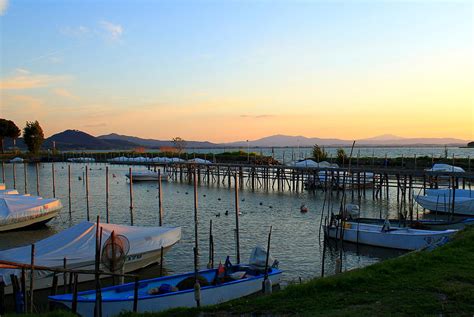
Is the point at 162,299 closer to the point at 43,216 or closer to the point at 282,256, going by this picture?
the point at 282,256

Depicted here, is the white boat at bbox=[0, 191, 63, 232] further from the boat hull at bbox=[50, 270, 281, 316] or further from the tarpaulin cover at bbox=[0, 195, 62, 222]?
the boat hull at bbox=[50, 270, 281, 316]

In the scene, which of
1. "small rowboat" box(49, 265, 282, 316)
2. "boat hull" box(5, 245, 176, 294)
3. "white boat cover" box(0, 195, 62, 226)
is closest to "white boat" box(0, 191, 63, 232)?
"white boat cover" box(0, 195, 62, 226)

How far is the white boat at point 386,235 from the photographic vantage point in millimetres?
23297

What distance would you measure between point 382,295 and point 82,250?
12096 millimetres

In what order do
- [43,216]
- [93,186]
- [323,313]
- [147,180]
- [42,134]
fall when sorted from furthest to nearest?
[42,134], [147,180], [93,186], [43,216], [323,313]

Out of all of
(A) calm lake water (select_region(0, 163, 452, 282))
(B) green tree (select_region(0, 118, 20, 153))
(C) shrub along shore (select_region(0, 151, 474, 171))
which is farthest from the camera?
(B) green tree (select_region(0, 118, 20, 153))

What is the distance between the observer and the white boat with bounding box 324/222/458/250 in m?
23.3

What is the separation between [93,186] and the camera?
5953 cm

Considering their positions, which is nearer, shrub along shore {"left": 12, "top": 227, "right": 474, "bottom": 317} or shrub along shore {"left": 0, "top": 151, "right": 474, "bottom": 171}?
shrub along shore {"left": 12, "top": 227, "right": 474, "bottom": 317}

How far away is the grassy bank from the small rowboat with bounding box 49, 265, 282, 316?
3951 mm

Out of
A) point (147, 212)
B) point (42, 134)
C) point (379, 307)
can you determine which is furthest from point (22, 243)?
point (42, 134)

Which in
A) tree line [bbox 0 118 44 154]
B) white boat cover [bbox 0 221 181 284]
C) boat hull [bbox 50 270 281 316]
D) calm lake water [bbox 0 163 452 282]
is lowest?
calm lake water [bbox 0 163 452 282]

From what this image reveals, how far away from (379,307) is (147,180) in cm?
5813

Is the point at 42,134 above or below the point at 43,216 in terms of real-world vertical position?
above
